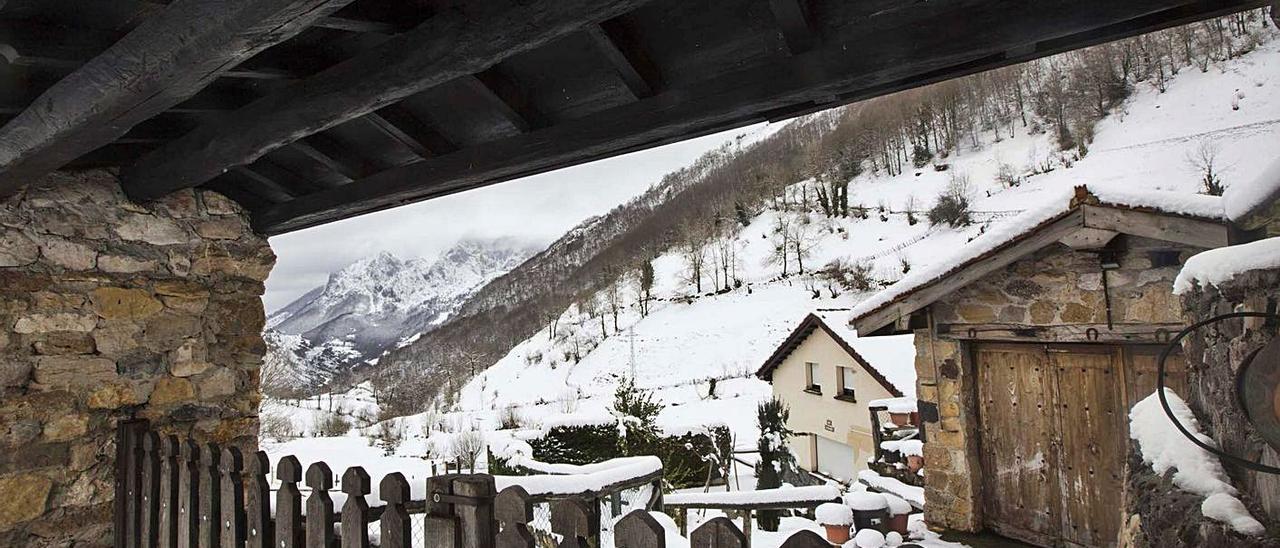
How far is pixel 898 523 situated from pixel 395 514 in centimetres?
490

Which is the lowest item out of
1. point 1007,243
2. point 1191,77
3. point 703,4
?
point 1007,243

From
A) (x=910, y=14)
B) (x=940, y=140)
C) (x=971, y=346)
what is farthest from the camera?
(x=940, y=140)

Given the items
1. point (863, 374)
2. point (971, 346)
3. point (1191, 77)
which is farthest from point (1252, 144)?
point (971, 346)

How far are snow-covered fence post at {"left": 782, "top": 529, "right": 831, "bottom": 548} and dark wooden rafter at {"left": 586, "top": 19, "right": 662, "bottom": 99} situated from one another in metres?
0.99

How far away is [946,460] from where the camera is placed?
4.77m

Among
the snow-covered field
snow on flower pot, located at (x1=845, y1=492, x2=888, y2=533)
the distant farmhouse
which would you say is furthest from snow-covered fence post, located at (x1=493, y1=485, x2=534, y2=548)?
the snow-covered field

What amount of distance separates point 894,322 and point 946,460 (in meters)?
1.07

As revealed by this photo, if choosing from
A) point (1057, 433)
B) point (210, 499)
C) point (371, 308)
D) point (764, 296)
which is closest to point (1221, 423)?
point (210, 499)

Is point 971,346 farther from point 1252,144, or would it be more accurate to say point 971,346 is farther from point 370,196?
point 1252,144

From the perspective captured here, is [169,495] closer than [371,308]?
Yes

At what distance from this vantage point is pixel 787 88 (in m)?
1.33

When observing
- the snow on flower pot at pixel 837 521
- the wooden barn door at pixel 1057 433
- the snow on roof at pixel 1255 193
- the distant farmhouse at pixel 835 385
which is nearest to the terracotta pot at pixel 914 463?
the distant farmhouse at pixel 835 385

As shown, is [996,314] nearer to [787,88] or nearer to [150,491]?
[787,88]

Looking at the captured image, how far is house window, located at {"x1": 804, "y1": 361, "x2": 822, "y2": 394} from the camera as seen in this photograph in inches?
462
